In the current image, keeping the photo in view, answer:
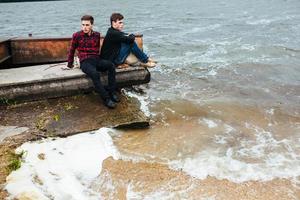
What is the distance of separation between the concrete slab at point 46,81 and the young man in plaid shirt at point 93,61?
0.91ft

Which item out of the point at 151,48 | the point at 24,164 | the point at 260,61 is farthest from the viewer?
the point at 151,48

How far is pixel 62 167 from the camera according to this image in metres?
5.07

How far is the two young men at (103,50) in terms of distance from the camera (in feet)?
22.8

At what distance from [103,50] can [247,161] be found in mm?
3512

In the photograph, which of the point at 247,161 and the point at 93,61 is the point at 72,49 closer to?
the point at 93,61

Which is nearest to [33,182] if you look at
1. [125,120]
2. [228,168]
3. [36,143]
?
[36,143]

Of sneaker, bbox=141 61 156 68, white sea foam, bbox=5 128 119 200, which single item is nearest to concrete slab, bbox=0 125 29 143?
white sea foam, bbox=5 128 119 200

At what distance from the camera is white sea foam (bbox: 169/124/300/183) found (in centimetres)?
532

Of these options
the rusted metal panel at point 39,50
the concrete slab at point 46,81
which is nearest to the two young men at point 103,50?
the concrete slab at point 46,81

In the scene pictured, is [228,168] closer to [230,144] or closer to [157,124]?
[230,144]

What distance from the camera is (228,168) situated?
550 cm

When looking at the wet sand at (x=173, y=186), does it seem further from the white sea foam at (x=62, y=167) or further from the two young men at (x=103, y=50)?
the two young men at (x=103, y=50)

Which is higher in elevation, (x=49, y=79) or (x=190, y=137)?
(x=49, y=79)

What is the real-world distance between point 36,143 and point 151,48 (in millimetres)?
12023
